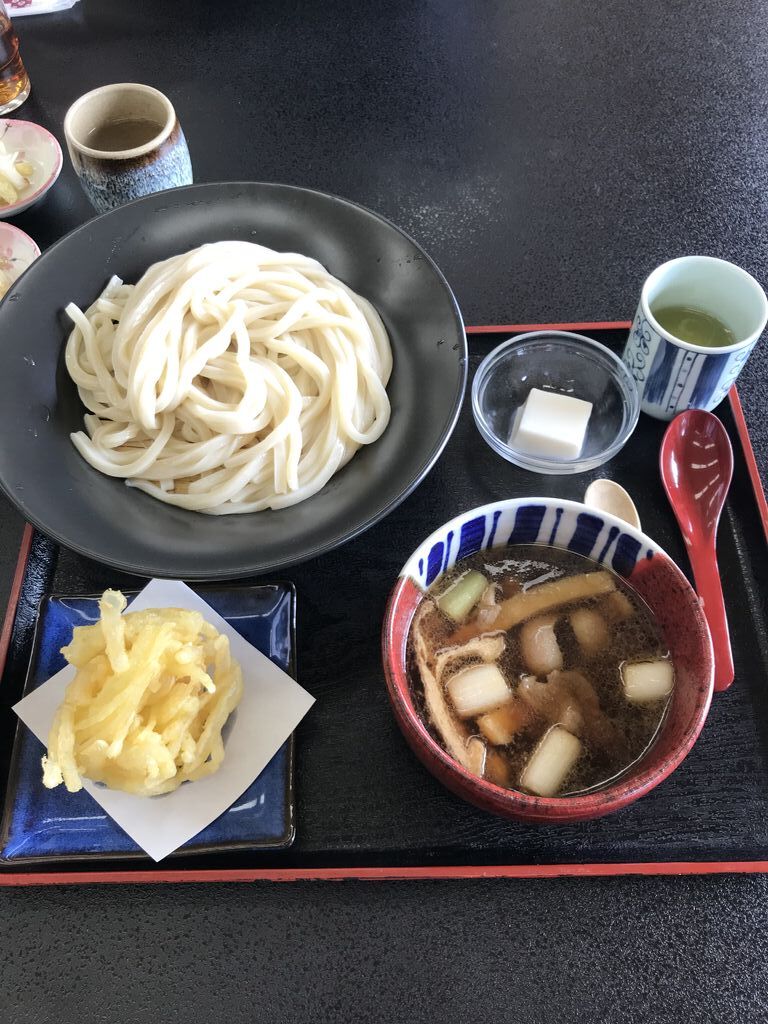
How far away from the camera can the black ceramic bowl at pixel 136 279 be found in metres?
1.24

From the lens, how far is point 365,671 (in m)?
1.26

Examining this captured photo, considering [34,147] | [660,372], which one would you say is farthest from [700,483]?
[34,147]

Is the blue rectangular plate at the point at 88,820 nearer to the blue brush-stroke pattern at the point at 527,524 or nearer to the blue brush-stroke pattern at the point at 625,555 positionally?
the blue brush-stroke pattern at the point at 527,524

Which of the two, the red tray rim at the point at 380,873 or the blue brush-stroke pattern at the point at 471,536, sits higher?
the blue brush-stroke pattern at the point at 471,536

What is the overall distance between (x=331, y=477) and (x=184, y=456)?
26 cm

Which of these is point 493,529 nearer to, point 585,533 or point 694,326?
point 585,533

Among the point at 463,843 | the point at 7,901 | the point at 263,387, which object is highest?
the point at 263,387

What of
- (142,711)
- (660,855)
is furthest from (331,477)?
(660,855)

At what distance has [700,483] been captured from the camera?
142 cm

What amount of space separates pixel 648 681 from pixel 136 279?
3.96 ft

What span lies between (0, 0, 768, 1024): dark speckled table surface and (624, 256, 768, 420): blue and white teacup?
0.18 m

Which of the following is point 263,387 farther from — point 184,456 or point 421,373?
point 421,373

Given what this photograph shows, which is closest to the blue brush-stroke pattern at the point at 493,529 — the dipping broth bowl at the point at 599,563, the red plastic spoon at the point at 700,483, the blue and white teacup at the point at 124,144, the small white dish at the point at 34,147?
the dipping broth bowl at the point at 599,563

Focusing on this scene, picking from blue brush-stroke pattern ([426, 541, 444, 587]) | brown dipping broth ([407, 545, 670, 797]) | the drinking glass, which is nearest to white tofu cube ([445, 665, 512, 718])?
brown dipping broth ([407, 545, 670, 797])
